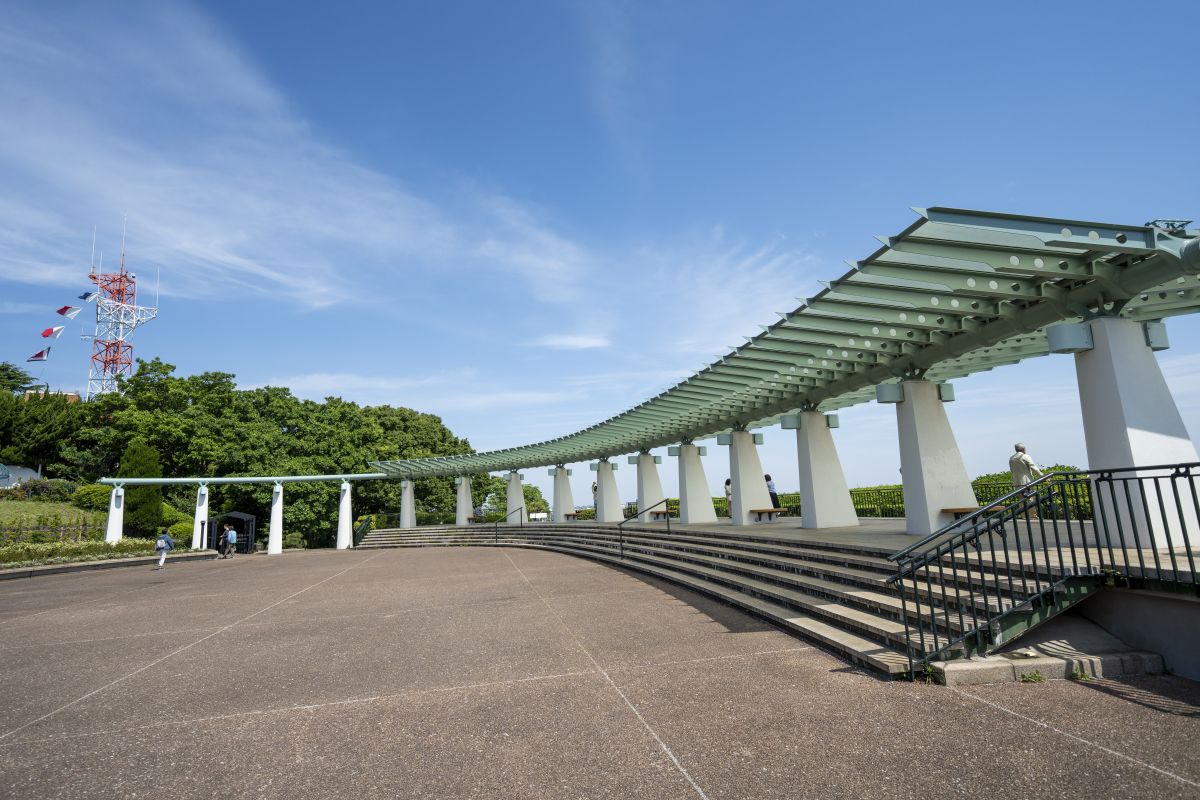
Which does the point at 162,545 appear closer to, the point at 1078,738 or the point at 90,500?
the point at 90,500

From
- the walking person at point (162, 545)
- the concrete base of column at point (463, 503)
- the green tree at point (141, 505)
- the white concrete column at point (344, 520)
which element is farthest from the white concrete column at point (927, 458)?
the green tree at point (141, 505)

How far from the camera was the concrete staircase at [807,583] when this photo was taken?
5.77m

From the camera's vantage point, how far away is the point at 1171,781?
3219mm

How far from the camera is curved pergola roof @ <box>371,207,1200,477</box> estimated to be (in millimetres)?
5879

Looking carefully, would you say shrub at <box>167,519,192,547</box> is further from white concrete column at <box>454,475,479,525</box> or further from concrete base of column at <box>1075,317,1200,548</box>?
concrete base of column at <box>1075,317,1200,548</box>

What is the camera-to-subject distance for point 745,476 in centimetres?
1670

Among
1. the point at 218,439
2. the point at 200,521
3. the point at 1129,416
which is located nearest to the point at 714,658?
the point at 1129,416

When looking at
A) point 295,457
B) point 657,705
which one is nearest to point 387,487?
point 295,457

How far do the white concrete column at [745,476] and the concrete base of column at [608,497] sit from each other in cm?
838

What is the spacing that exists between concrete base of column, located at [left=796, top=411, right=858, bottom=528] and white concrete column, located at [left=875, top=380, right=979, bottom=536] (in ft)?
9.21

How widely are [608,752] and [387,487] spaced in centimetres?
3649

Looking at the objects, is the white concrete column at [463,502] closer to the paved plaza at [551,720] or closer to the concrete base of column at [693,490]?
the concrete base of column at [693,490]

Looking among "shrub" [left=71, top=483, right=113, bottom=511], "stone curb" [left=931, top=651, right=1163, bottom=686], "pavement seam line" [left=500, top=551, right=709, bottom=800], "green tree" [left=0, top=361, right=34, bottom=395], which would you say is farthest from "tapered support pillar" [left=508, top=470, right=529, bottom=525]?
"green tree" [left=0, top=361, right=34, bottom=395]

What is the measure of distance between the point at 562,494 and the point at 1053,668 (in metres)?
24.1
